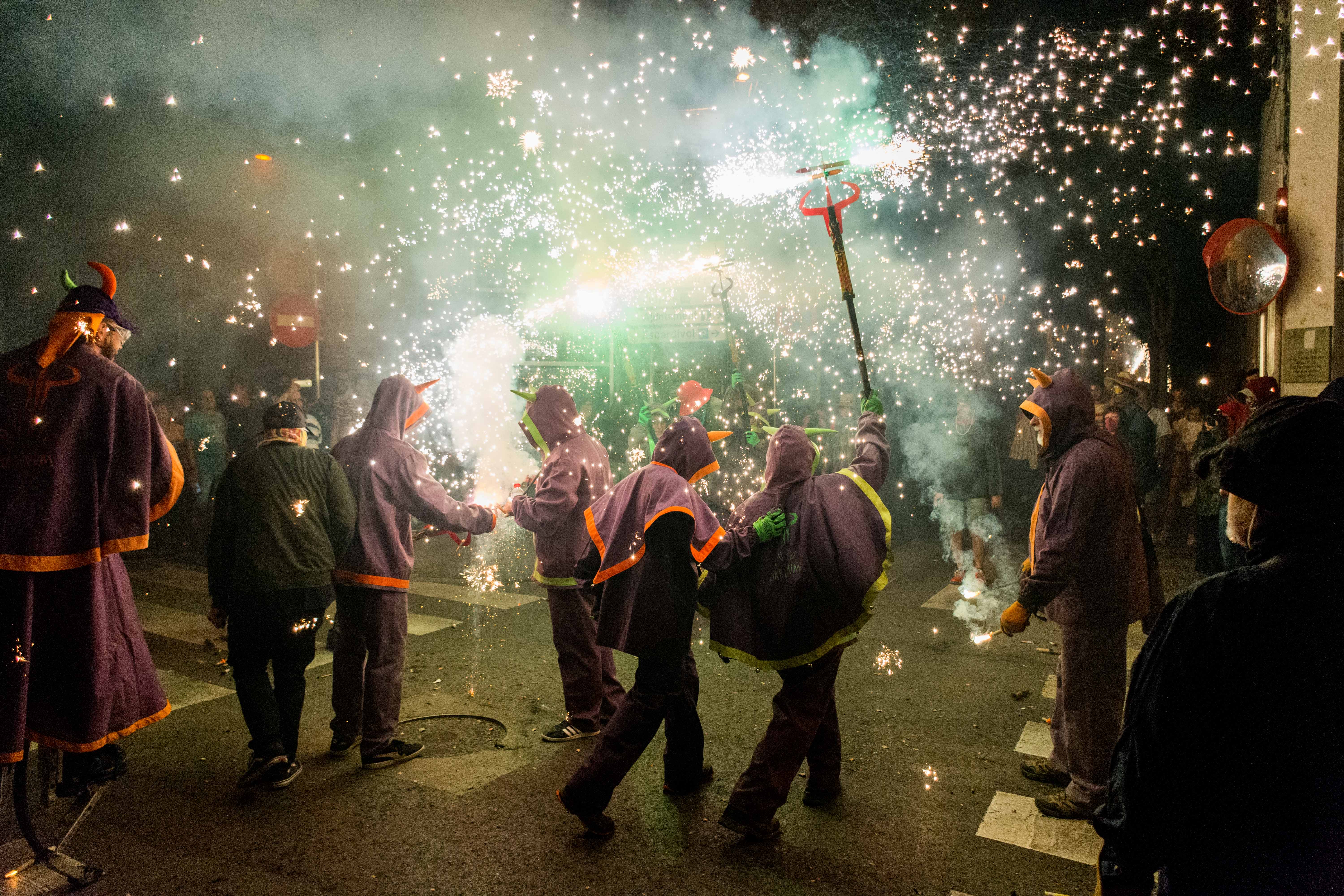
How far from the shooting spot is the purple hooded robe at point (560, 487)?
4.61m

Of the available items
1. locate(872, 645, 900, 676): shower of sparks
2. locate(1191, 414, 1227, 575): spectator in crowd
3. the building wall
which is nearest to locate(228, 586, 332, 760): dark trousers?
locate(872, 645, 900, 676): shower of sparks

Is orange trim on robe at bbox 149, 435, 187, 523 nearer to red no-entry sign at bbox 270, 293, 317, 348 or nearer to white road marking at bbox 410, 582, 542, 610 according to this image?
white road marking at bbox 410, 582, 542, 610

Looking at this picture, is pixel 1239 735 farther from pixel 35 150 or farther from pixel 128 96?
pixel 35 150

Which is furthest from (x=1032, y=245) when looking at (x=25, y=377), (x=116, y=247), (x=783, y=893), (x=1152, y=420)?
(x=116, y=247)

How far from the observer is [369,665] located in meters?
4.25

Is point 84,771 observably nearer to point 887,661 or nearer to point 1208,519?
point 887,661

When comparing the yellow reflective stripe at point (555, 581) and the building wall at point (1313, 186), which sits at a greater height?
the building wall at point (1313, 186)

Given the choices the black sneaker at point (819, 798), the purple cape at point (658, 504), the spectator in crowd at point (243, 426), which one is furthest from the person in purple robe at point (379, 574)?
the spectator in crowd at point (243, 426)

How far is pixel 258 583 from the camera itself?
392 centimetres

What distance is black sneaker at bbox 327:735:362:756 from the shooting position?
4.35m

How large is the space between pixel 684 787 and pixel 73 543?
2.93 meters

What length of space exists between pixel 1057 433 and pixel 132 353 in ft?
41.5

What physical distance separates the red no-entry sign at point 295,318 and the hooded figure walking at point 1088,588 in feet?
36.4

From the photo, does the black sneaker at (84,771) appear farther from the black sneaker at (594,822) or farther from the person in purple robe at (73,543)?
the black sneaker at (594,822)
